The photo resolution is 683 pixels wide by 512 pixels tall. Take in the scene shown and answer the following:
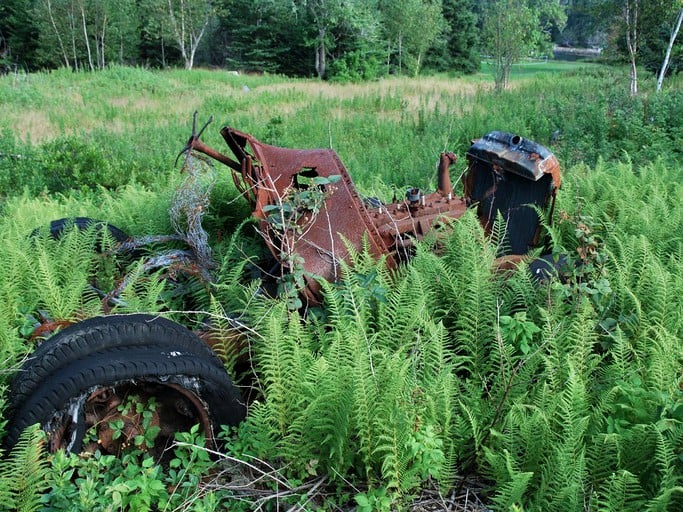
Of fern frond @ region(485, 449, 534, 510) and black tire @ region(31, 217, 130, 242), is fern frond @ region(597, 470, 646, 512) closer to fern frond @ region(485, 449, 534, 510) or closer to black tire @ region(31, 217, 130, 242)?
fern frond @ region(485, 449, 534, 510)

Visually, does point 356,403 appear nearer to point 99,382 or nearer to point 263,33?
point 99,382

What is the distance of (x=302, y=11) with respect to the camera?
4031cm

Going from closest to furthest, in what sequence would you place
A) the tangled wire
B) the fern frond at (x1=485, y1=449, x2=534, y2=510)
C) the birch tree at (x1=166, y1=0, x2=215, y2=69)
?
the fern frond at (x1=485, y1=449, x2=534, y2=510)
the tangled wire
the birch tree at (x1=166, y1=0, x2=215, y2=69)

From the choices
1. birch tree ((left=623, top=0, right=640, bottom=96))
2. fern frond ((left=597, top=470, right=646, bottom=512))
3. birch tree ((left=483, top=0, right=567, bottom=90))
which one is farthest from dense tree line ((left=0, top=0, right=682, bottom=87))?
fern frond ((left=597, top=470, right=646, bottom=512))

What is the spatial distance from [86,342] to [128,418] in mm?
427

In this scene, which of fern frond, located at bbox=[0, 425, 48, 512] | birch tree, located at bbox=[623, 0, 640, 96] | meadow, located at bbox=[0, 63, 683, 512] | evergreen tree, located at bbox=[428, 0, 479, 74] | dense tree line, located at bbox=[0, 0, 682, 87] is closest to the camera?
fern frond, located at bbox=[0, 425, 48, 512]

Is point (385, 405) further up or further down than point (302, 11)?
further down

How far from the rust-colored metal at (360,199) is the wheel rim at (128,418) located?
1078mm

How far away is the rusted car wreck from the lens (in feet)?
7.50

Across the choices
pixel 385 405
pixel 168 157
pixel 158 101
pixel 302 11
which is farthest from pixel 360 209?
pixel 302 11

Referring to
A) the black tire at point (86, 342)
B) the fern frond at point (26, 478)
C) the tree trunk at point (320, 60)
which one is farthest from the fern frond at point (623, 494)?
the tree trunk at point (320, 60)

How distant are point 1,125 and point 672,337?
54.1 feet

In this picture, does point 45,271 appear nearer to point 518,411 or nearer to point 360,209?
point 360,209

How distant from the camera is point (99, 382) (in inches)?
88.6
